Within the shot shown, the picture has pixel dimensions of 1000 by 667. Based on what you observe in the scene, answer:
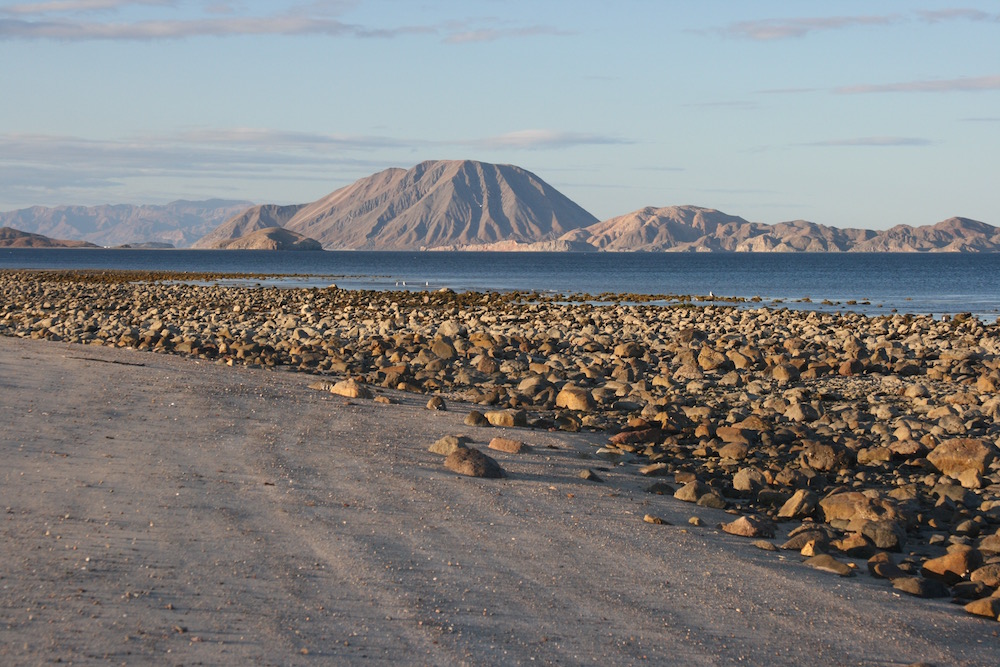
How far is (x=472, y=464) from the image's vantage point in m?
9.73

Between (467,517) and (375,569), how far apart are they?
166 cm

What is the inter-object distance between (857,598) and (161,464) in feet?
19.7

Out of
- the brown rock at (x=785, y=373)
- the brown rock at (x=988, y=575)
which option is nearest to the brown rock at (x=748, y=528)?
the brown rock at (x=988, y=575)

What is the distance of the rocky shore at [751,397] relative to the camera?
8.89m

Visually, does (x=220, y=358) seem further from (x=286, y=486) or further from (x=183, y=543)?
(x=183, y=543)

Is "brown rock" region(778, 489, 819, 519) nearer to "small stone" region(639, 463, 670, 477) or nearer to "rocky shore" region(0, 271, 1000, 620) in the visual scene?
"rocky shore" region(0, 271, 1000, 620)

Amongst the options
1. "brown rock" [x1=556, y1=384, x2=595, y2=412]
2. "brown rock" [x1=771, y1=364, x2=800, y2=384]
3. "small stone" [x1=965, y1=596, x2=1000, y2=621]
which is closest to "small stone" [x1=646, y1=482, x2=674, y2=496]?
"small stone" [x1=965, y1=596, x2=1000, y2=621]

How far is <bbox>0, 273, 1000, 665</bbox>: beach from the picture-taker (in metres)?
5.68

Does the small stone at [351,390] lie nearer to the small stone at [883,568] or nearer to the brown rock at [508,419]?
the brown rock at [508,419]

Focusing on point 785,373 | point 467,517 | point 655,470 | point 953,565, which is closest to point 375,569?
point 467,517

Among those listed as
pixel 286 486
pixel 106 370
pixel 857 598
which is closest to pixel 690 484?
pixel 857 598

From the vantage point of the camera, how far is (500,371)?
19328 mm

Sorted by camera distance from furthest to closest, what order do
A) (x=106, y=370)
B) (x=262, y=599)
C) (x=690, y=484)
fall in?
(x=106, y=370) < (x=690, y=484) < (x=262, y=599)

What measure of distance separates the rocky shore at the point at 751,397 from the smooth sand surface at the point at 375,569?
91cm
